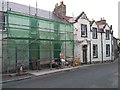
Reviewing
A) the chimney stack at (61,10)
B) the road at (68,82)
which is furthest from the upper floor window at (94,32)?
the road at (68,82)

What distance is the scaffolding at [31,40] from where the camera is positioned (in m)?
16.7

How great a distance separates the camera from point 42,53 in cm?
1997

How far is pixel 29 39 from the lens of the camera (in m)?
18.1

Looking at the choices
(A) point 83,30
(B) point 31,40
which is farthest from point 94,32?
(B) point 31,40

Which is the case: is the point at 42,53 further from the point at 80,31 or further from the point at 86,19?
the point at 86,19

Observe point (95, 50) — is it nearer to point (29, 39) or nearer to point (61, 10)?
point (61, 10)

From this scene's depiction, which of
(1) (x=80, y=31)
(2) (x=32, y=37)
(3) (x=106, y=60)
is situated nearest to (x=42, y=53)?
(2) (x=32, y=37)

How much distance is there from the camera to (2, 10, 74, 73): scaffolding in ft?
54.6

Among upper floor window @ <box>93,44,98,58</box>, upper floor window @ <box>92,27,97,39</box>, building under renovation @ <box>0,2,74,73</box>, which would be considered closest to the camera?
building under renovation @ <box>0,2,74,73</box>

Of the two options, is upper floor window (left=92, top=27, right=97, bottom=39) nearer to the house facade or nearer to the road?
the house facade

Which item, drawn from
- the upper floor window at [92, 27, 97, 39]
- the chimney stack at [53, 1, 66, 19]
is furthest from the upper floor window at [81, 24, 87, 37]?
the chimney stack at [53, 1, 66, 19]

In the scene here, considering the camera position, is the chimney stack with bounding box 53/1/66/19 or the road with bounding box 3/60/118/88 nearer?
the road with bounding box 3/60/118/88

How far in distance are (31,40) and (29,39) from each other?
290mm

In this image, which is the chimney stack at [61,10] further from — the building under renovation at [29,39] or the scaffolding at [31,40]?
the scaffolding at [31,40]
